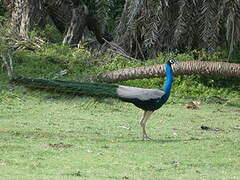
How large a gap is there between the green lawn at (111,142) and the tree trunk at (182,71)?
882 millimetres

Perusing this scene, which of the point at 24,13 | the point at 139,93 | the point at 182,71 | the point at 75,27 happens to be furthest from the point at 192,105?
the point at 24,13

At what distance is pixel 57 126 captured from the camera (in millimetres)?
10914

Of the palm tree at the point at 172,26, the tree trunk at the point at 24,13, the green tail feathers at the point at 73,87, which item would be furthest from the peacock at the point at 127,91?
the tree trunk at the point at 24,13

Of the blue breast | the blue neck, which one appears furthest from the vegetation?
the blue neck

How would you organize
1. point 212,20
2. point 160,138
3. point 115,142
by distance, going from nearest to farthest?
point 115,142, point 160,138, point 212,20

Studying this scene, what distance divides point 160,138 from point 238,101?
461cm

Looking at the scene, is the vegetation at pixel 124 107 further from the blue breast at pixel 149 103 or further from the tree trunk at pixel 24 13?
the blue breast at pixel 149 103

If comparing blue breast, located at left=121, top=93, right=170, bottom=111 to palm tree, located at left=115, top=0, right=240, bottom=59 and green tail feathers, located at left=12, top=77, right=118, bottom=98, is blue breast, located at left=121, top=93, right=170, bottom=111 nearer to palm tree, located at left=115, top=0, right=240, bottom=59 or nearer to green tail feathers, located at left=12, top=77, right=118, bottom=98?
green tail feathers, located at left=12, top=77, right=118, bottom=98

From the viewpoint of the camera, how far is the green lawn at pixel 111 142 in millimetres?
7496

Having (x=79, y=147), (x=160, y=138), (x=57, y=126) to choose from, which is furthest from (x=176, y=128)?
(x=79, y=147)

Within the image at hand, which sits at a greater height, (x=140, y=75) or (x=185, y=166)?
(x=185, y=166)

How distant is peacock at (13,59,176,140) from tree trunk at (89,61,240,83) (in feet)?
13.7

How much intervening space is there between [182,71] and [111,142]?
5.29 metres

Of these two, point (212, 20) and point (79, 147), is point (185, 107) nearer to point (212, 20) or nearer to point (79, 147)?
point (212, 20)
